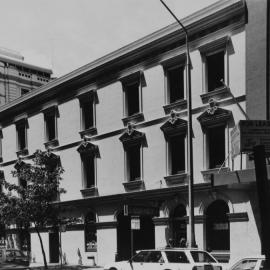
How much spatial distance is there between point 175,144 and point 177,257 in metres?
8.50

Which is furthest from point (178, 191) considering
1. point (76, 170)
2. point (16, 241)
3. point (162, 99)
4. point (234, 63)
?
point (16, 241)

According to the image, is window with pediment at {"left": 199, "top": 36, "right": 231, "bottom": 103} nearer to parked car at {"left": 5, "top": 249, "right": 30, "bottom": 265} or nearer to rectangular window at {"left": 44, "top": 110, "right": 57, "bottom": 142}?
rectangular window at {"left": 44, "top": 110, "right": 57, "bottom": 142}

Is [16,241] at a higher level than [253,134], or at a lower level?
lower

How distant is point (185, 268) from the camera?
1725cm

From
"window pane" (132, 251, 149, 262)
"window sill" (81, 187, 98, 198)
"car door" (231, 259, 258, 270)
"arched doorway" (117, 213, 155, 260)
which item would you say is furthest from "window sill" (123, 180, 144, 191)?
"car door" (231, 259, 258, 270)

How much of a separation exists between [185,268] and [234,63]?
375 inches

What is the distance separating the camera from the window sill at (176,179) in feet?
79.7

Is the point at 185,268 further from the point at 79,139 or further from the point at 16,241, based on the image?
the point at 16,241

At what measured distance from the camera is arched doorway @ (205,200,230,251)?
22.8m

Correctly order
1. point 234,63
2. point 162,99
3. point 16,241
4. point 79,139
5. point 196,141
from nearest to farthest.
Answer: point 234,63
point 196,141
point 162,99
point 79,139
point 16,241

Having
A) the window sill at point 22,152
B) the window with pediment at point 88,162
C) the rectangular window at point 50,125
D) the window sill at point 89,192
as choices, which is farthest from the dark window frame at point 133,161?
the window sill at point 22,152

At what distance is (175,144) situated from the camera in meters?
25.3

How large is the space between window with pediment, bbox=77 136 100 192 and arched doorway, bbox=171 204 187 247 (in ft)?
21.1

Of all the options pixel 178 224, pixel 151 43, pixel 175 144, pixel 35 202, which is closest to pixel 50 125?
pixel 35 202
